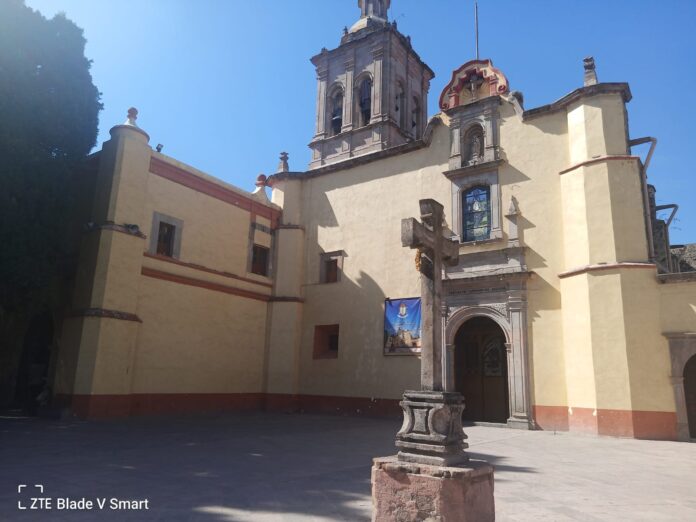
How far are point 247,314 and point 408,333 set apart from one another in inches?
228

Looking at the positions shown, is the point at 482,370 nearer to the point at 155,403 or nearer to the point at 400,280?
the point at 400,280

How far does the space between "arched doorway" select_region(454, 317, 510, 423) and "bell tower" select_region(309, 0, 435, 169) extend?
8968mm

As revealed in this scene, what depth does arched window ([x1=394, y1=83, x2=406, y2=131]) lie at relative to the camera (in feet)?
73.8

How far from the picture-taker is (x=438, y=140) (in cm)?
1673

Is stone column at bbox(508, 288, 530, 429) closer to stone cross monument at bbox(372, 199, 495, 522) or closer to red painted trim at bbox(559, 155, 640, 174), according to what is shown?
red painted trim at bbox(559, 155, 640, 174)

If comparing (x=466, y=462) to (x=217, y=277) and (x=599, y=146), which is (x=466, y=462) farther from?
(x=217, y=277)

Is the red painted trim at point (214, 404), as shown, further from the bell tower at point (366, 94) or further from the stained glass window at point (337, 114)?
the stained glass window at point (337, 114)

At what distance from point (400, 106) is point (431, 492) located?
2082cm

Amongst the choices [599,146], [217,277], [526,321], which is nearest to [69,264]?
[217,277]

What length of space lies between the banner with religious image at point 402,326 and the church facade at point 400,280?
0.12m

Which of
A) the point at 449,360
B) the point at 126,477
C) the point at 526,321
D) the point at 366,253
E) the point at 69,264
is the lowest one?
the point at 126,477

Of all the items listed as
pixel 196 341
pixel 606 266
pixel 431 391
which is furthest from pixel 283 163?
pixel 431 391

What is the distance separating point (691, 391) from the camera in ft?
39.7

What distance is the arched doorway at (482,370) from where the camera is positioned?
15.1m
